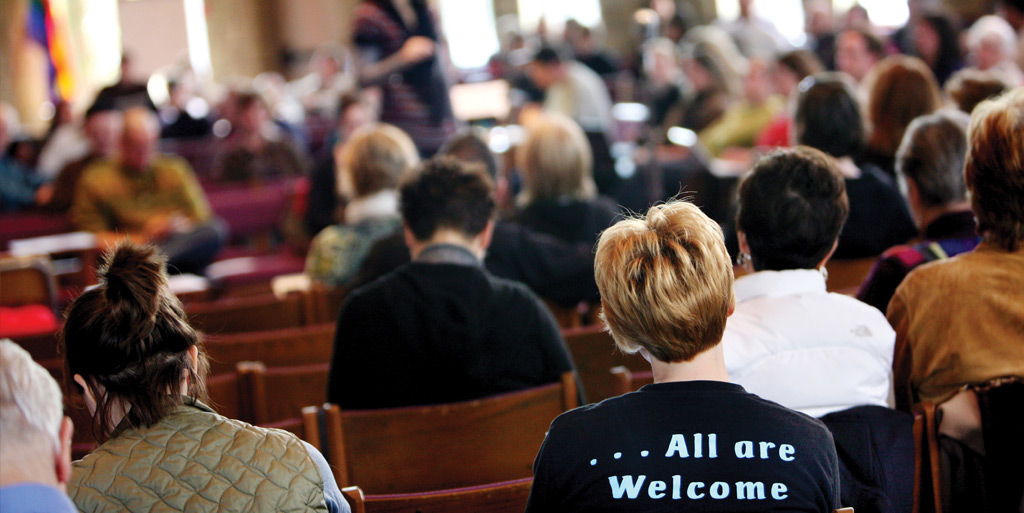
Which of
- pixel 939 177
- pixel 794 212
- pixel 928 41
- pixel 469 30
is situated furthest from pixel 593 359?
pixel 469 30

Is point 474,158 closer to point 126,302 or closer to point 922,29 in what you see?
point 126,302

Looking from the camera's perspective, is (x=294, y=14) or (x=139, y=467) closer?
(x=139, y=467)

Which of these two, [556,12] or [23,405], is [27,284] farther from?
[556,12]

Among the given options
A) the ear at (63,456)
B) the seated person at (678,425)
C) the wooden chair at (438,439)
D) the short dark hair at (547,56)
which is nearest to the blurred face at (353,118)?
the short dark hair at (547,56)

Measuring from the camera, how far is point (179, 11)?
13.6m

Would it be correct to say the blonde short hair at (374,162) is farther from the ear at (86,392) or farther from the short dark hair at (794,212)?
the ear at (86,392)

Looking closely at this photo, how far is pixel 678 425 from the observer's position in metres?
1.29

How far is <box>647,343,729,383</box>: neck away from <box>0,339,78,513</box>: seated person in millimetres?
773

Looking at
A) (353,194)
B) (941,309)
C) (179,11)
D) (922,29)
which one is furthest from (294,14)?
(941,309)

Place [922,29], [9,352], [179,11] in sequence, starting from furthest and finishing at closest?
[179,11]
[922,29]
[9,352]

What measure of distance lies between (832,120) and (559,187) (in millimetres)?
986

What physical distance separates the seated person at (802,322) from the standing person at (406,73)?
4.38 m

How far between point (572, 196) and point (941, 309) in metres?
1.85

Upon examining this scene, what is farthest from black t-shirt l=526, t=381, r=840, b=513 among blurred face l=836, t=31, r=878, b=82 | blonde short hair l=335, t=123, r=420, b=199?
blurred face l=836, t=31, r=878, b=82
